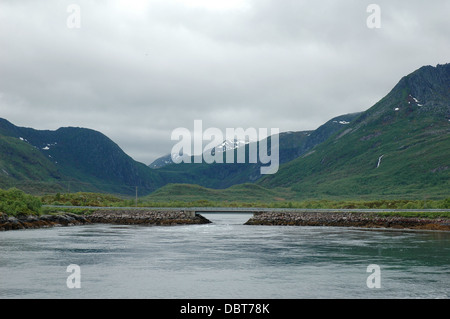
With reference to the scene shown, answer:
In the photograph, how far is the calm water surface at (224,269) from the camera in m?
33.0

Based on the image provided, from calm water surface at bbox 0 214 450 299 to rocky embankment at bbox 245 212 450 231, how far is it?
104 ft

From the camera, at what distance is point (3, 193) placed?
346ft

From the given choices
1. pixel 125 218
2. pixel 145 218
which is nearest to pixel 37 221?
pixel 125 218

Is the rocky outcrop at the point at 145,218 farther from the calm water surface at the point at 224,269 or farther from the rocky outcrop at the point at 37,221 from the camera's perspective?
the calm water surface at the point at 224,269

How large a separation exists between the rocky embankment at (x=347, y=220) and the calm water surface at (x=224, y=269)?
31845 mm

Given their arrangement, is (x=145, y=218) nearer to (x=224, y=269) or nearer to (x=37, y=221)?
(x=37, y=221)

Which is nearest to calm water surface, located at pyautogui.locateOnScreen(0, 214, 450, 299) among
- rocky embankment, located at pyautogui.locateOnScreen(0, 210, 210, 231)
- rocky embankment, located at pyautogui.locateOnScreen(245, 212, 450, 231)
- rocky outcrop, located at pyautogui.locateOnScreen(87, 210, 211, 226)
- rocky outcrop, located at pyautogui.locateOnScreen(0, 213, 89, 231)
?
rocky outcrop, located at pyautogui.locateOnScreen(0, 213, 89, 231)

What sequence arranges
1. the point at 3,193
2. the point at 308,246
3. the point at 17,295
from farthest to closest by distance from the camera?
the point at 3,193 → the point at 308,246 → the point at 17,295

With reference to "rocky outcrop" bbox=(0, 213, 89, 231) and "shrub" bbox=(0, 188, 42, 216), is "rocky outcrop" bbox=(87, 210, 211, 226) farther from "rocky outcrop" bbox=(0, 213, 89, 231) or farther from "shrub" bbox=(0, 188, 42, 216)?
"shrub" bbox=(0, 188, 42, 216)

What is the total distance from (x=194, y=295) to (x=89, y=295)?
279 inches

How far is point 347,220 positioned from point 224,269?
239 feet
